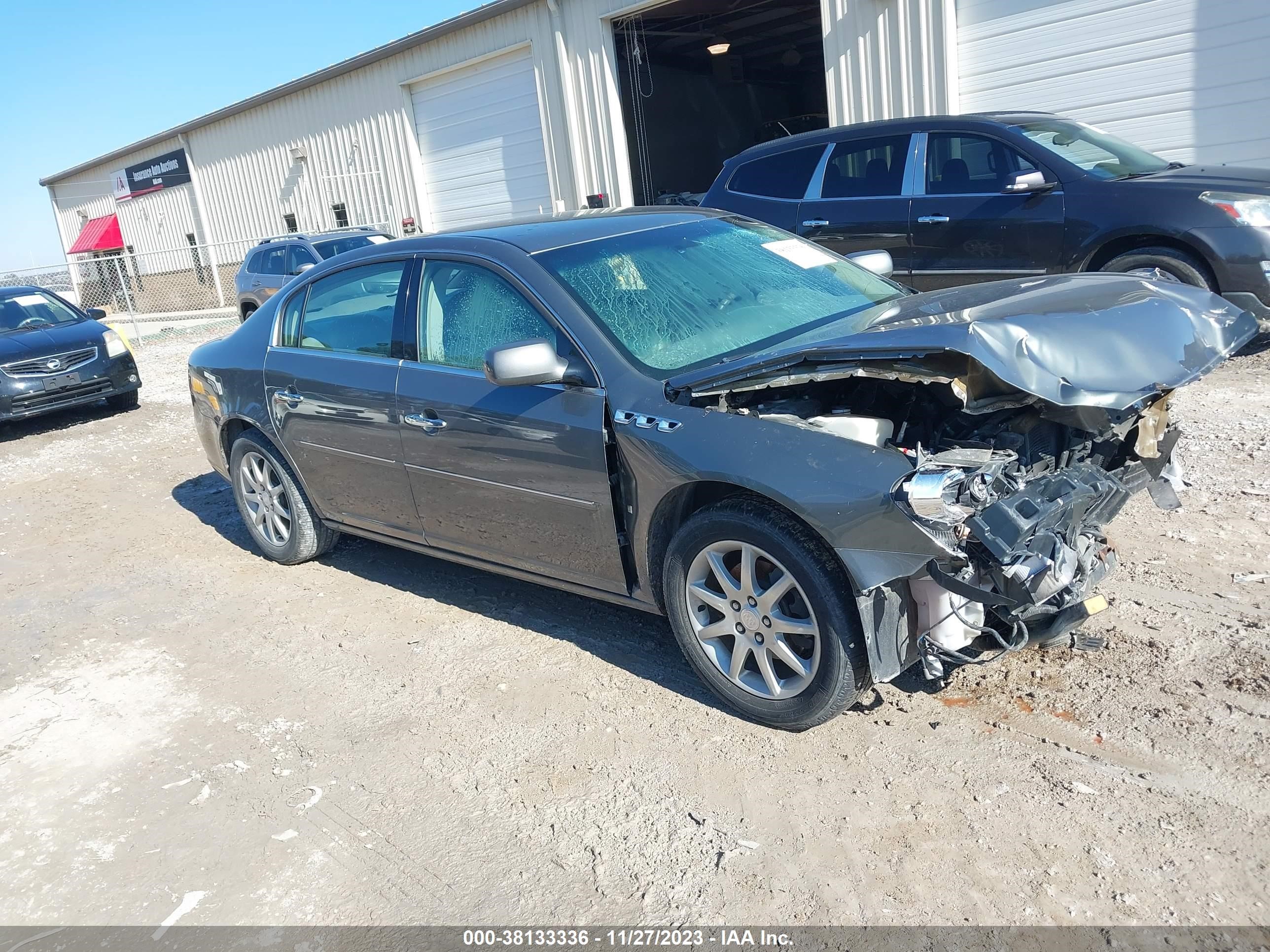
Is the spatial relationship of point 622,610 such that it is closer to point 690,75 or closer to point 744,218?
point 744,218

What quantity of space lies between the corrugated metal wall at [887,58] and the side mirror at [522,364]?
1027cm

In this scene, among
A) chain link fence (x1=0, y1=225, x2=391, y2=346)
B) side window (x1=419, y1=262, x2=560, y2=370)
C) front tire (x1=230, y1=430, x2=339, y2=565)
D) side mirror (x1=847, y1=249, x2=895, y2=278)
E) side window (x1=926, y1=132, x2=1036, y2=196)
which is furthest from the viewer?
chain link fence (x1=0, y1=225, x2=391, y2=346)

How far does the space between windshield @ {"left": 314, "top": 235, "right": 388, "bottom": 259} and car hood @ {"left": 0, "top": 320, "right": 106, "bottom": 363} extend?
3877 millimetres

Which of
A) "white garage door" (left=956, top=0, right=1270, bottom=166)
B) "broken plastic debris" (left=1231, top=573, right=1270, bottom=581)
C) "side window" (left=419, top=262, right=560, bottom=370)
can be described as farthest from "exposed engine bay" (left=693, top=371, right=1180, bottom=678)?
"white garage door" (left=956, top=0, right=1270, bottom=166)

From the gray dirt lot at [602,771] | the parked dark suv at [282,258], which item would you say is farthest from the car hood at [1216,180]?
the parked dark suv at [282,258]

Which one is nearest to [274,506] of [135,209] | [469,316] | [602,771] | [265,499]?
[265,499]

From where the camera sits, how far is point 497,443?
4.02 metres

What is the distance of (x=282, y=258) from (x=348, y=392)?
1173 cm

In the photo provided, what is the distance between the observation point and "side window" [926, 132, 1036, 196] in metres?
7.88

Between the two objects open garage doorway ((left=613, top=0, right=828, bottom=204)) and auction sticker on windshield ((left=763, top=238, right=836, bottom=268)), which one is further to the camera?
open garage doorway ((left=613, top=0, right=828, bottom=204))

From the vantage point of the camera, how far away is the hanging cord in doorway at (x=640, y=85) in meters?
16.8

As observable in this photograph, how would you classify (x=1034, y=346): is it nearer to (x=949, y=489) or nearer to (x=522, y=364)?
(x=949, y=489)

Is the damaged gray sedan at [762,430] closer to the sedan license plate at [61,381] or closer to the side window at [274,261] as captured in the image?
the sedan license plate at [61,381]

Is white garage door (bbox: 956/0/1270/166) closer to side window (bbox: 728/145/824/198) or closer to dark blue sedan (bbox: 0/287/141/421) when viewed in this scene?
side window (bbox: 728/145/824/198)
